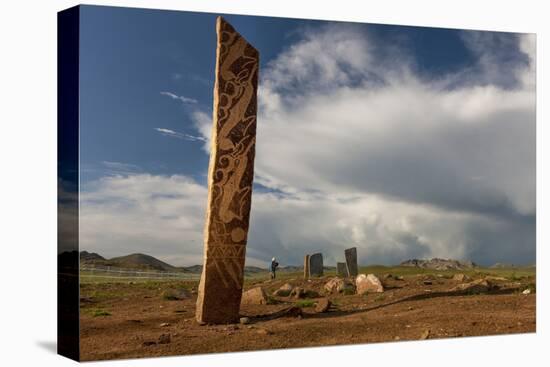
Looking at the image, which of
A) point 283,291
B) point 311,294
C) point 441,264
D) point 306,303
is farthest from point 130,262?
point 441,264

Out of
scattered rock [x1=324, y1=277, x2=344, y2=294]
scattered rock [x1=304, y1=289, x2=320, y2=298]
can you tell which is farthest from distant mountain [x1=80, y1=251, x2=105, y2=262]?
scattered rock [x1=324, y1=277, x2=344, y2=294]

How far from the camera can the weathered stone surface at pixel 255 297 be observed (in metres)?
14.9

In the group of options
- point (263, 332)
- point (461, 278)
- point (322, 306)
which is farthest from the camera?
point (461, 278)

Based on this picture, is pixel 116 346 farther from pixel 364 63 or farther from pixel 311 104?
pixel 364 63

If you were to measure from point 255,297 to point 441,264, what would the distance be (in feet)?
11.4

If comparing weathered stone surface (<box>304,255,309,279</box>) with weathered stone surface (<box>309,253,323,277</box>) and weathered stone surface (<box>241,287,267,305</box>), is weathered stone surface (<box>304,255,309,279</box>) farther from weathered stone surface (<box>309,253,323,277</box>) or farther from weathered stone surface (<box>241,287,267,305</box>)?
weathered stone surface (<box>241,287,267,305</box>)

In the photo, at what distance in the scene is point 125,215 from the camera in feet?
43.3

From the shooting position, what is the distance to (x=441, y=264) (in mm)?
15867

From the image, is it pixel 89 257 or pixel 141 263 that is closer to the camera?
pixel 89 257

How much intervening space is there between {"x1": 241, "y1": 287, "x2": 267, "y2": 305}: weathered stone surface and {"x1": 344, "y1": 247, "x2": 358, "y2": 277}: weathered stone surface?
1.67m

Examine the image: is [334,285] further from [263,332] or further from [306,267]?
[263,332]

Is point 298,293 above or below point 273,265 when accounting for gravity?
below

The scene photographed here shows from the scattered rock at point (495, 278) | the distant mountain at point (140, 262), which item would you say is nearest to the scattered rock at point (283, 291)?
the distant mountain at point (140, 262)

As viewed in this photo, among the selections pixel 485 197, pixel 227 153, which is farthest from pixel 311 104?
pixel 485 197
